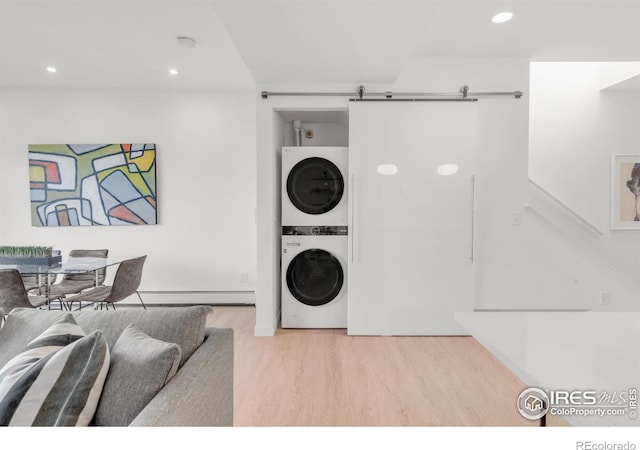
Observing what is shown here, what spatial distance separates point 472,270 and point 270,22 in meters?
2.69

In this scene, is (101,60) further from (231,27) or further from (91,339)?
(91,339)

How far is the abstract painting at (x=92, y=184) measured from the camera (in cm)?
405

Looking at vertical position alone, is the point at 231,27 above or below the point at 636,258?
above

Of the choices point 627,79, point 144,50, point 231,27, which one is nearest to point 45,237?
point 144,50

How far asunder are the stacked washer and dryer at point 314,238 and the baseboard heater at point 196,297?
1077mm

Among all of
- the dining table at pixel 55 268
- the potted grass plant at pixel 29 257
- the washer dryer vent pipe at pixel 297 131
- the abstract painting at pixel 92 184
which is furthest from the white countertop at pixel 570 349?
the abstract painting at pixel 92 184

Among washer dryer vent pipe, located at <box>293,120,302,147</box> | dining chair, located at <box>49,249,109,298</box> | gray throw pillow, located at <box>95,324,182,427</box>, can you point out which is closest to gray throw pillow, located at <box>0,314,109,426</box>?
gray throw pillow, located at <box>95,324,182,427</box>

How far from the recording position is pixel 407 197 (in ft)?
10.1

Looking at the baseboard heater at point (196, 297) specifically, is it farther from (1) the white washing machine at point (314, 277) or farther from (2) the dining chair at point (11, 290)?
(2) the dining chair at point (11, 290)

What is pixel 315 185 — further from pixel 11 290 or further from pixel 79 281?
pixel 79 281

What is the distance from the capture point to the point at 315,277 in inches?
128

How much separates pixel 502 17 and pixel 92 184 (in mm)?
4665

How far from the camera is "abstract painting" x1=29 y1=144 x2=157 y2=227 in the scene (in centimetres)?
405

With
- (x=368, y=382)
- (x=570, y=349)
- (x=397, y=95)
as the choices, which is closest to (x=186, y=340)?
(x=570, y=349)
